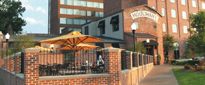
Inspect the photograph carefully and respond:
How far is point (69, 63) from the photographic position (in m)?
14.5

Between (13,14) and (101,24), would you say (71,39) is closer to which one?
(101,24)

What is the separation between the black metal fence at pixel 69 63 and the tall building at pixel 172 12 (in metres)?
50.7

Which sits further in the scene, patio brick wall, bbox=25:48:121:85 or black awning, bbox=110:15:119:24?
black awning, bbox=110:15:119:24

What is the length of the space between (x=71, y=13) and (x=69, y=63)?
77.8 meters

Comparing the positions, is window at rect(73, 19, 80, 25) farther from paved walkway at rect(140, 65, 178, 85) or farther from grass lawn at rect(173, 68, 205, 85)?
grass lawn at rect(173, 68, 205, 85)

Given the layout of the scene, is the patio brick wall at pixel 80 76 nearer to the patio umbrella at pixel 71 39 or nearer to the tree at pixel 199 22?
the patio umbrella at pixel 71 39

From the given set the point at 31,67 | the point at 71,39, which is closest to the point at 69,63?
the point at 31,67

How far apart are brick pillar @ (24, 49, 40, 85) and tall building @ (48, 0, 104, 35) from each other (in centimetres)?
7408

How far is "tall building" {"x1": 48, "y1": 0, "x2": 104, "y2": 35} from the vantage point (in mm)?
89062

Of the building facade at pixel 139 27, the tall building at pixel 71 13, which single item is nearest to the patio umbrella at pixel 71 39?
the building facade at pixel 139 27

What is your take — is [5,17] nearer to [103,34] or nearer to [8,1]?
A: [8,1]

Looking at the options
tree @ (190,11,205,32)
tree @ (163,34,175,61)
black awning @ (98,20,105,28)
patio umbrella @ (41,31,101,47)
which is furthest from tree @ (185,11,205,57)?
patio umbrella @ (41,31,101,47)

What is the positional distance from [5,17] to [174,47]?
35270 mm

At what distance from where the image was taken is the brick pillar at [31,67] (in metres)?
12.3
